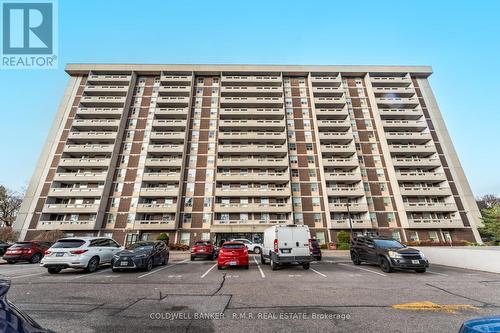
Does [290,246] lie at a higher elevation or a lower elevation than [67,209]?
lower

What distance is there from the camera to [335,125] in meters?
41.4

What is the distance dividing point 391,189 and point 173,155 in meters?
38.2

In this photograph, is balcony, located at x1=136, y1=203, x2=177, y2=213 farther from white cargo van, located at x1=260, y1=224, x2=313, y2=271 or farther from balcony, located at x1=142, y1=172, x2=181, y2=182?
white cargo van, located at x1=260, y1=224, x2=313, y2=271

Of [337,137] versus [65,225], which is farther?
[337,137]

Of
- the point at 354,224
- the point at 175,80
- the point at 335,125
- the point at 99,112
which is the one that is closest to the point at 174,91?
the point at 175,80

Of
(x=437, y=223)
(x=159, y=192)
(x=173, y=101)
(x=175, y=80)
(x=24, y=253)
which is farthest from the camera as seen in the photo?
(x=175, y=80)

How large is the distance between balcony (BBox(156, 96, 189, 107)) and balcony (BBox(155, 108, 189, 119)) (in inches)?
67.9

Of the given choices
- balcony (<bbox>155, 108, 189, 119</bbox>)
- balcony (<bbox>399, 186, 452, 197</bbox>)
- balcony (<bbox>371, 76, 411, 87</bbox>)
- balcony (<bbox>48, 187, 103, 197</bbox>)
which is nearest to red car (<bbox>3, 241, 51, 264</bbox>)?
balcony (<bbox>48, 187, 103, 197</bbox>)

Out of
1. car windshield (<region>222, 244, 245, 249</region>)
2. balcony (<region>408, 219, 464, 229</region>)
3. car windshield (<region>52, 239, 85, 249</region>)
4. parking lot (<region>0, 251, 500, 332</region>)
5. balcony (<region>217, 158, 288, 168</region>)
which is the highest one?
balcony (<region>217, 158, 288, 168</region>)

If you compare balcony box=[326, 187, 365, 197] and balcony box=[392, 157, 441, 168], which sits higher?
balcony box=[392, 157, 441, 168]

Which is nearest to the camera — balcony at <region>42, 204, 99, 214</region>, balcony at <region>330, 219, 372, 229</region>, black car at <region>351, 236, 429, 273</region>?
black car at <region>351, 236, 429, 273</region>

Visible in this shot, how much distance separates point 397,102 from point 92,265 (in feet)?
173

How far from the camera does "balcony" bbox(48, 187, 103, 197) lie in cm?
3488

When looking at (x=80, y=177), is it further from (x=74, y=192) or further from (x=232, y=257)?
(x=232, y=257)
